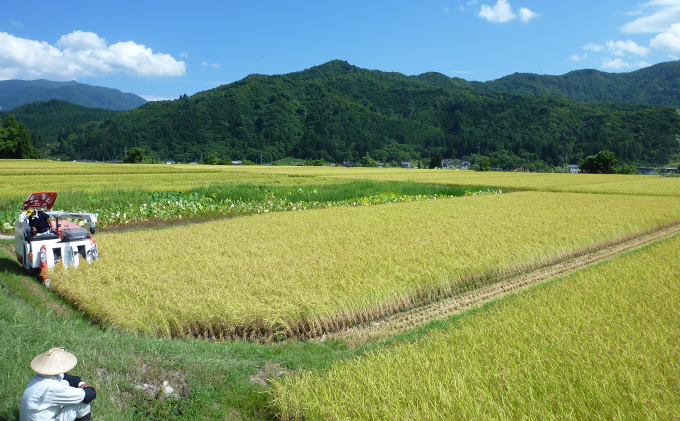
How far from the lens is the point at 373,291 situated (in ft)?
23.2

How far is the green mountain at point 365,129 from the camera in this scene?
3748 inches

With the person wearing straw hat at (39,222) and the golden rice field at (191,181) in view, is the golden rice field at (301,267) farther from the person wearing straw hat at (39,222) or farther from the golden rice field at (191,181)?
the golden rice field at (191,181)

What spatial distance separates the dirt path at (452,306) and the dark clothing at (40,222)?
6.45m

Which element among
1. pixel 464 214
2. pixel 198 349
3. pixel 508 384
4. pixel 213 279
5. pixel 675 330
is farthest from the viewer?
pixel 464 214

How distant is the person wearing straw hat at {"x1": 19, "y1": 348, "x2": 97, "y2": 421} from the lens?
337 cm

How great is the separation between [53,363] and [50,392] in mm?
254

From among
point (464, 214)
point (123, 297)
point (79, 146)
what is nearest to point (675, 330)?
point (123, 297)

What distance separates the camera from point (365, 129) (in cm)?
12106

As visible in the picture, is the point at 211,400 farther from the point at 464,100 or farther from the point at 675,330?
the point at 464,100

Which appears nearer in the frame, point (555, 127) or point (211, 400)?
point (211, 400)

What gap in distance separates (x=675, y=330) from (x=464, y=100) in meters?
138

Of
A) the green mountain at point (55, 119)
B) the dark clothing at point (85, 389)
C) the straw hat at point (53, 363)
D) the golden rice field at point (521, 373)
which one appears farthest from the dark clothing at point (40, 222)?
the green mountain at point (55, 119)

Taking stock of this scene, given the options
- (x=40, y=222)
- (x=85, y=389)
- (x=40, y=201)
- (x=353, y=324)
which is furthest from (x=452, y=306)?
(x=40, y=201)

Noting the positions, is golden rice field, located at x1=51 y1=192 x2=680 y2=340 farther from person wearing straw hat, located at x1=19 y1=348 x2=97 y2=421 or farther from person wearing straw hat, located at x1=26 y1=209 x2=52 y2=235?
person wearing straw hat, located at x1=19 y1=348 x2=97 y2=421
